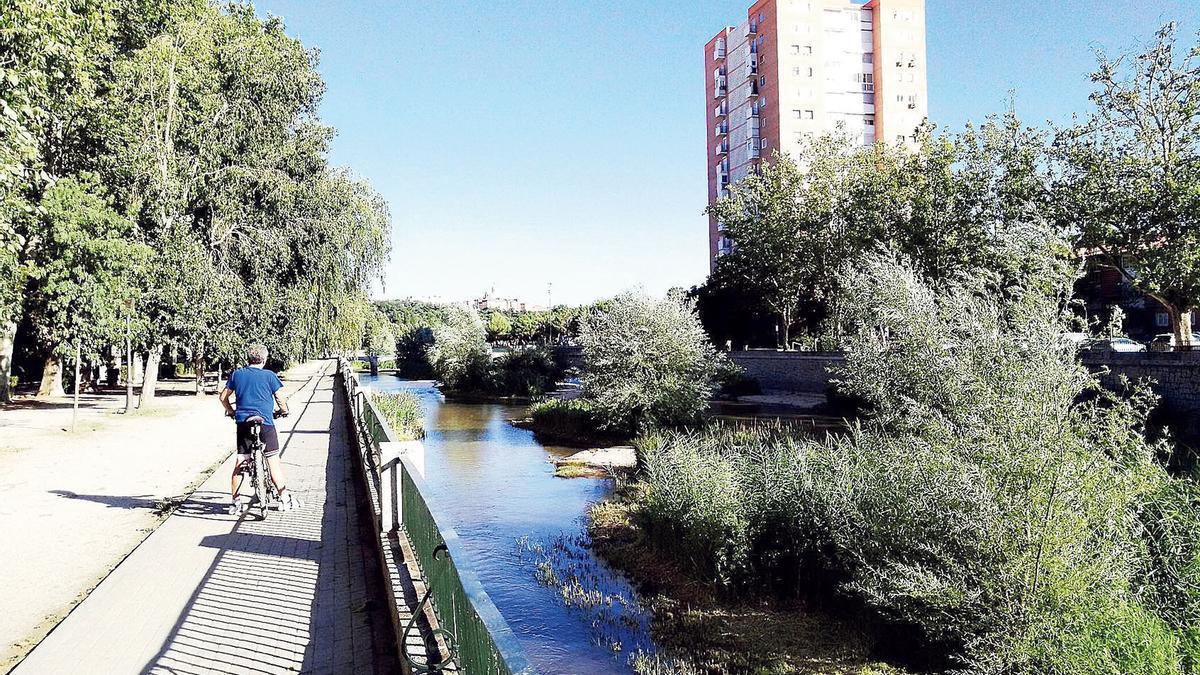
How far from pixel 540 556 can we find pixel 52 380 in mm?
24820

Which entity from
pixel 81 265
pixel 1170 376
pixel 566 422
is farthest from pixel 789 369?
pixel 81 265

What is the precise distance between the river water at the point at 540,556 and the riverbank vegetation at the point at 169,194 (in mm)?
7626

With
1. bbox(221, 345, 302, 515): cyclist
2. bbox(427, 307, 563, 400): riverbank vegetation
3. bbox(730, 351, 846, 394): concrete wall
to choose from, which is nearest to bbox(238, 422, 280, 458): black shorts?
bbox(221, 345, 302, 515): cyclist

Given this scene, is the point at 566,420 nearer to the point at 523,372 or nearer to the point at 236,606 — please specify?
the point at 523,372

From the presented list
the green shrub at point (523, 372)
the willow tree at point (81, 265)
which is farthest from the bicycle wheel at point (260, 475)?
the green shrub at point (523, 372)

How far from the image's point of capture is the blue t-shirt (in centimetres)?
813

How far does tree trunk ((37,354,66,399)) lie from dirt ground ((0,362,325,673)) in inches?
268

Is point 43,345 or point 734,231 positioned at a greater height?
point 734,231

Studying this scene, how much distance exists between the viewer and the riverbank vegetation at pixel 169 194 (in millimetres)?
15531

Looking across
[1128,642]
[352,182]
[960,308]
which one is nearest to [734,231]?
[352,182]

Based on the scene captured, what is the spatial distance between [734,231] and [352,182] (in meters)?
20.1

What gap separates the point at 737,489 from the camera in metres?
11.0

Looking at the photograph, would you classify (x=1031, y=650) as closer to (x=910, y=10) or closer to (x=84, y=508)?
(x=84, y=508)

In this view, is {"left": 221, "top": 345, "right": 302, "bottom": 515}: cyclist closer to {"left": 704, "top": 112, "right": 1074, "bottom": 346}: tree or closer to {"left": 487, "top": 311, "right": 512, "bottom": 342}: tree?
{"left": 704, "top": 112, "right": 1074, "bottom": 346}: tree
